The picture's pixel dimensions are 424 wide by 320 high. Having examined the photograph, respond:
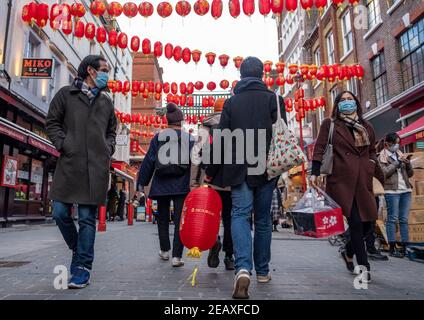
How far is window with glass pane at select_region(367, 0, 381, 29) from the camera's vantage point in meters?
15.0

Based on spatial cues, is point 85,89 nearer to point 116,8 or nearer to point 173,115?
point 173,115

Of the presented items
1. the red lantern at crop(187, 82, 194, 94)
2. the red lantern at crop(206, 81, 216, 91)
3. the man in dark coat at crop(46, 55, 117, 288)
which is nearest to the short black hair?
the man in dark coat at crop(46, 55, 117, 288)

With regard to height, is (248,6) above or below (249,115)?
above

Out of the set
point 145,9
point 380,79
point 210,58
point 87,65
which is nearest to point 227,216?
point 87,65

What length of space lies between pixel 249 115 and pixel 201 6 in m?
7.35

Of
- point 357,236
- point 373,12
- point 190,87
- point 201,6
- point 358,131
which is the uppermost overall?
point 373,12

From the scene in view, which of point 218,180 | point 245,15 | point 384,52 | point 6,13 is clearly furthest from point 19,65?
point 384,52

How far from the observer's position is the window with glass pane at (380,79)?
14.5 m

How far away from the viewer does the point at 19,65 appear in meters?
12.4

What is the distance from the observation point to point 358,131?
370 centimetres

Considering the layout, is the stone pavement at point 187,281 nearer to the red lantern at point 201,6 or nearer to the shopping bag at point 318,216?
the shopping bag at point 318,216

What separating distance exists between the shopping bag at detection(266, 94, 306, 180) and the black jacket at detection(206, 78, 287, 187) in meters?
0.08
